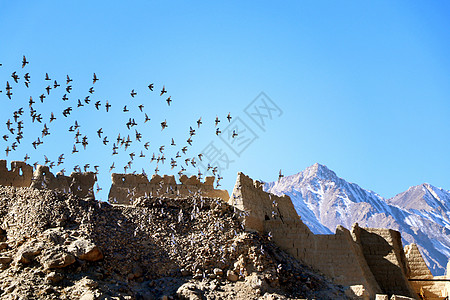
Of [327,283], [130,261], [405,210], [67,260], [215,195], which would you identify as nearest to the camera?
[67,260]

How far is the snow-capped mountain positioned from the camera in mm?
126131

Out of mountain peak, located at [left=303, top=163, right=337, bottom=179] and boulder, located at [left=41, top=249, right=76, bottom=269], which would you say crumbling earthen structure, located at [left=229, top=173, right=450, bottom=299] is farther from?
mountain peak, located at [left=303, top=163, right=337, bottom=179]

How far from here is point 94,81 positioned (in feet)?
108

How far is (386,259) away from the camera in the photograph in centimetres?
3981

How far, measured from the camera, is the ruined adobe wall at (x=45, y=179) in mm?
37812

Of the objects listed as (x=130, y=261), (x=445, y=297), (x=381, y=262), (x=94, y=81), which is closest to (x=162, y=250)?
(x=130, y=261)

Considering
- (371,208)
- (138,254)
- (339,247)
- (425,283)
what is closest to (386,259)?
(425,283)

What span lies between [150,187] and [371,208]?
363 ft

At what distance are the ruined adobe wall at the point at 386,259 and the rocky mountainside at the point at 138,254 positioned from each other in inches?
273

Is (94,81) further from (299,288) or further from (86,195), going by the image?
(299,288)

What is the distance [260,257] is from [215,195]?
33.9 ft

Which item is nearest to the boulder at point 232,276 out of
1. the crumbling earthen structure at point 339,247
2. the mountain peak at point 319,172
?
the crumbling earthen structure at point 339,247

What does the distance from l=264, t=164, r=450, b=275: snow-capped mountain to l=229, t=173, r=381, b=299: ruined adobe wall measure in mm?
83310

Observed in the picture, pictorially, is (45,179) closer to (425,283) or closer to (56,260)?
(56,260)
